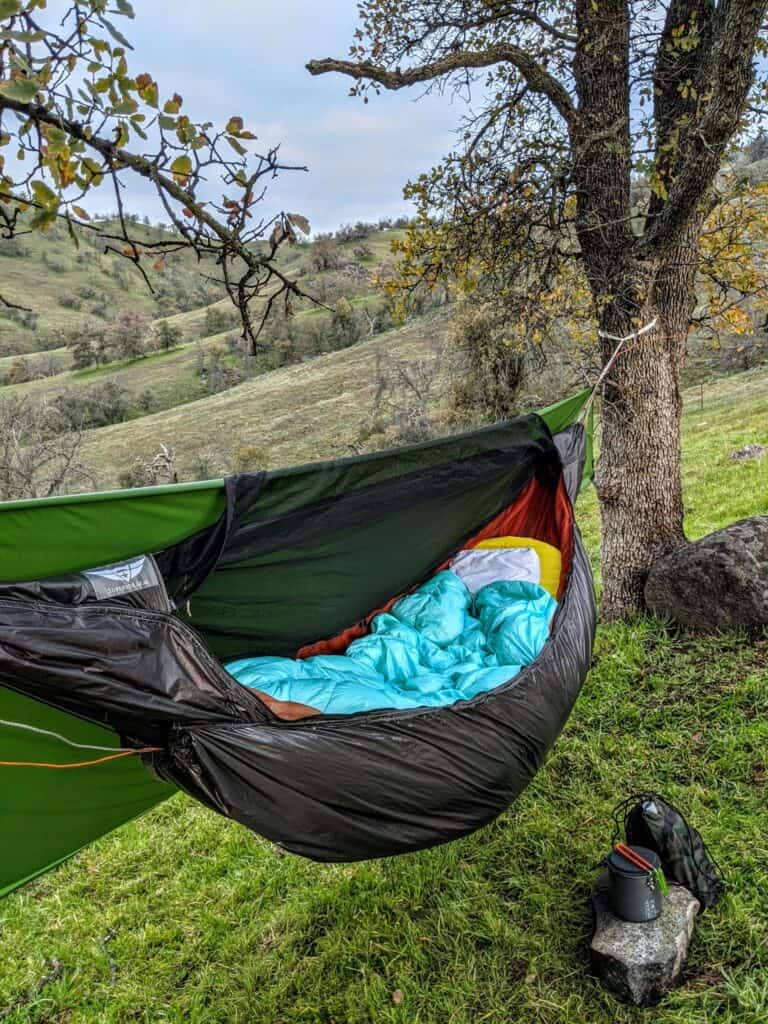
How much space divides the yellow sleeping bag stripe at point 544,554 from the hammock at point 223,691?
32 cm

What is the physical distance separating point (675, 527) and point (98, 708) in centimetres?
274

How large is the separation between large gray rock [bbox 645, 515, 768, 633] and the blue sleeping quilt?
87 cm

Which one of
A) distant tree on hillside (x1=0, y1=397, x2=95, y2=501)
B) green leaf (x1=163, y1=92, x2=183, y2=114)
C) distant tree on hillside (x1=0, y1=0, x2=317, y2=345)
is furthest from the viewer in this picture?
distant tree on hillside (x1=0, y1=397, x2=95, y2=501)

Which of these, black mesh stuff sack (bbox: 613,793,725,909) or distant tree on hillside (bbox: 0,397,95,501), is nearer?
black mesh stuff sack (bbox: 613,793,725,909)

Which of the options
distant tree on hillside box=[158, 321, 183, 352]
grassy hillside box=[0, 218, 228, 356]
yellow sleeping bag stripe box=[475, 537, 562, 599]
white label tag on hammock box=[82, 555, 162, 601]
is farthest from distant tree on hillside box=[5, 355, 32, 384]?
white label tag on hammock box=[82, 555, 162, 601]

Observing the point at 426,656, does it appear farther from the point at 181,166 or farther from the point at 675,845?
the point at 181,166

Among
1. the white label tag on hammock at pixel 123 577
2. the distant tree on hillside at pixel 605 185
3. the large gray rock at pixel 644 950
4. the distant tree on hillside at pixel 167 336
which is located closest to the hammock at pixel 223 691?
the white label tag on hammock at pixel 123 577

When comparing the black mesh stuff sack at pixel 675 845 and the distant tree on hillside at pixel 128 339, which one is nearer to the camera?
the black mesh stuff sack at pixel 675 845

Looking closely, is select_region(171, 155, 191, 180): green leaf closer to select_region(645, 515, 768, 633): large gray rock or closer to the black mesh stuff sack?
the black mesh stuff sack

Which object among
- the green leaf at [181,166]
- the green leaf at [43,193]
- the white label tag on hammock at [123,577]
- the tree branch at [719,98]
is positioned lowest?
the white label tag on hammock at [123,577]

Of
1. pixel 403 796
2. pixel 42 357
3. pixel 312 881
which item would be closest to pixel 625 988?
pixel 403 796

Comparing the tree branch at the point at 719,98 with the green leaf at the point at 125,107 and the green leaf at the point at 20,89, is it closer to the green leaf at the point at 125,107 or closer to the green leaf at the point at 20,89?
the green leaf at the point at 125,107

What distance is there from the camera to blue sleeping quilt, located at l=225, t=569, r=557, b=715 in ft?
6.31

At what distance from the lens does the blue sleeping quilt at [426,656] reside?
→ 1922 mm
